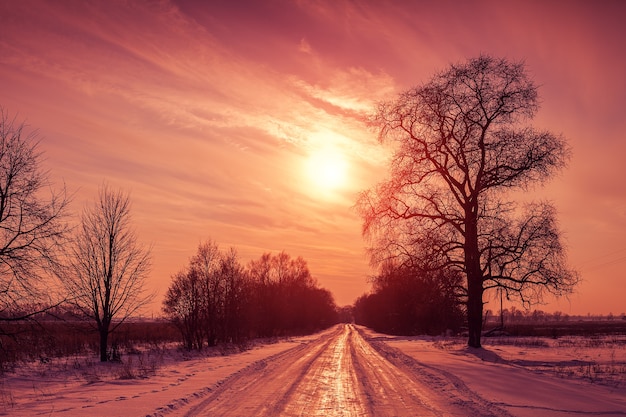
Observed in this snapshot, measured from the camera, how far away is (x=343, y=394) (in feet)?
40.4

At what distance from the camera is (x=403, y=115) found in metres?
26.0

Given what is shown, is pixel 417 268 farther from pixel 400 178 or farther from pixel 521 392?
pixel 521 392

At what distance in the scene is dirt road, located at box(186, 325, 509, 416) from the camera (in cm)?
1003

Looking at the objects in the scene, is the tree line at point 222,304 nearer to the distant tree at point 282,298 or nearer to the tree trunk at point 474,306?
the distant tree at point 282,298

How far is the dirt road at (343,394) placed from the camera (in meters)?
10.0

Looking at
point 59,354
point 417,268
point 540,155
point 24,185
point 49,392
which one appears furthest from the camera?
point 59,354

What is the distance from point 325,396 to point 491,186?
16.9 metres

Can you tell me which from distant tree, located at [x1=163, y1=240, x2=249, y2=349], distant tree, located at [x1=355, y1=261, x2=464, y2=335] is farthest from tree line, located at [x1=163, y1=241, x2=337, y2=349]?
distant tree, located at [x1=355, y1=261, x2=464, y2=335]

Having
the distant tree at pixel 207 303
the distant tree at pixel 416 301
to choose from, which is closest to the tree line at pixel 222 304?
the distant tree at pixel 207 303

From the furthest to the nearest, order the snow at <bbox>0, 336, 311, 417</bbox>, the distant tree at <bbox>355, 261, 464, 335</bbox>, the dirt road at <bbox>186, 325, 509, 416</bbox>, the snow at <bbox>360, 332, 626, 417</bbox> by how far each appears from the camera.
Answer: the distant tree at <bbox>355, 261, 464, 335</bbox> → the snow at <bbox>360, 332, 626, 417</bbox> → the snow at <bbox>0, 336, 311, 417</bbox> → the dirt road at <bbox>186, 325, 509, 416</bbox>

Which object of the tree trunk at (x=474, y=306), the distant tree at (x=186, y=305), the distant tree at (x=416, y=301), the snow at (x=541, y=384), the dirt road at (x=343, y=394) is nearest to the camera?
the dirt road at (x=343, y=394)

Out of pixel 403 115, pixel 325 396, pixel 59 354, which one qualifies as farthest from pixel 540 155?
pixel 59 354

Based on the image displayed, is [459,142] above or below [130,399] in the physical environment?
above

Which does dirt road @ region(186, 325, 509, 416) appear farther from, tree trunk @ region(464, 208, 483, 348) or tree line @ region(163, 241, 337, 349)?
Answer: tree line @ region(163, 241, 337, 349)
